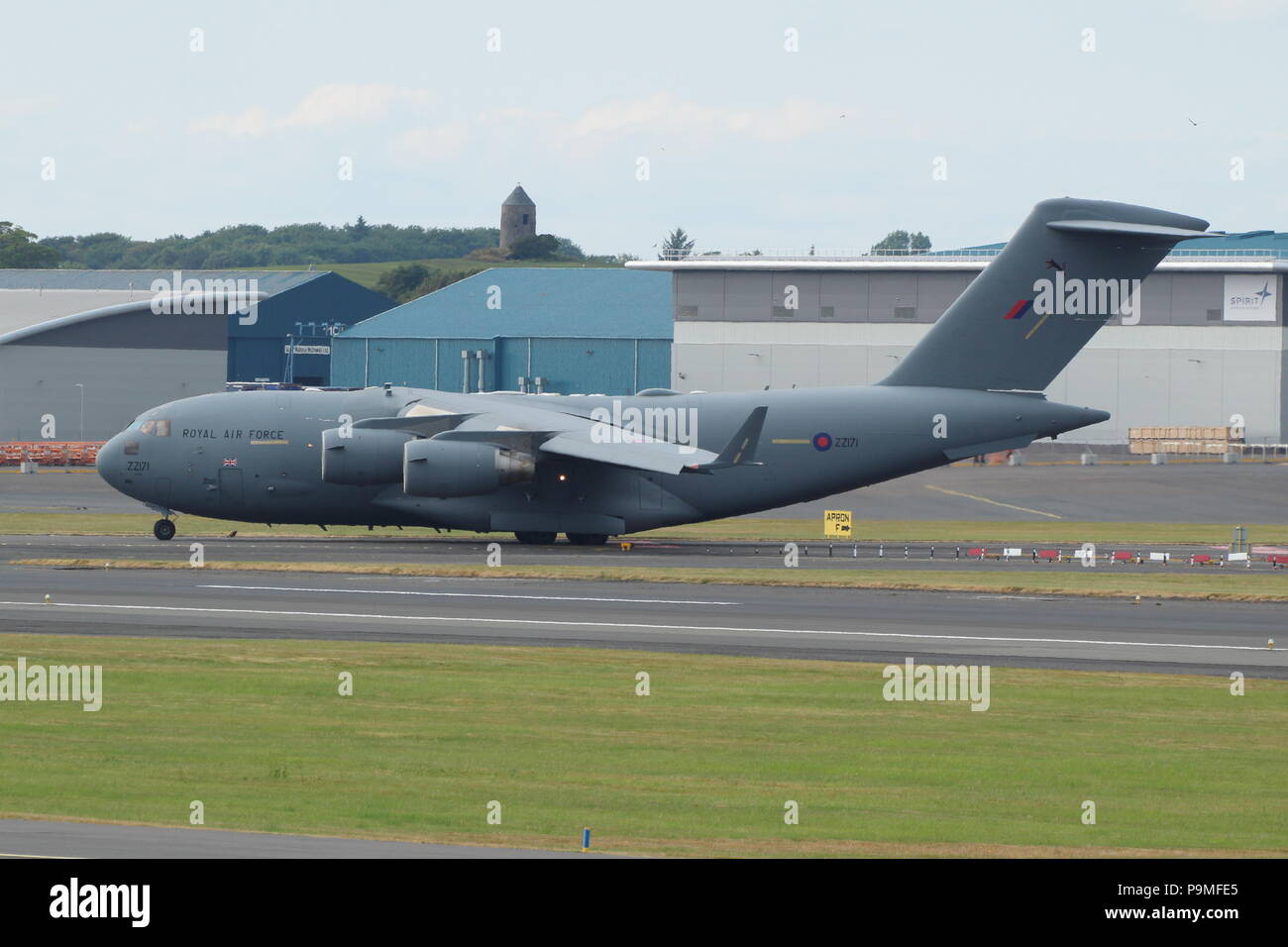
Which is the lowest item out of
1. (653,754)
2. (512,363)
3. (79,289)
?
(653,754)

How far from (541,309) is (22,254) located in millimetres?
89995

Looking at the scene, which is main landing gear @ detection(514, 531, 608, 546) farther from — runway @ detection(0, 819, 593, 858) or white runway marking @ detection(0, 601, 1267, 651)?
runway @ detection(0, 819, 593, 858)

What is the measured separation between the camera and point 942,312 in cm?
9100

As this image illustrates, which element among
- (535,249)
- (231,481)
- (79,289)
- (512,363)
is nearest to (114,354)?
(79,289)

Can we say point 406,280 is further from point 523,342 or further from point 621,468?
Result: point 621,468

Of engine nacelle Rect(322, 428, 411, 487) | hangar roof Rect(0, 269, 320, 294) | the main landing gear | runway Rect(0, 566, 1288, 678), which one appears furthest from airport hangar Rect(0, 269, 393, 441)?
runway Rect(0, 566, 1288, 678)

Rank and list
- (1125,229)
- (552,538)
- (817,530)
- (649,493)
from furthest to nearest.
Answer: (817,530), (552,538), (649,493), (1125,229)

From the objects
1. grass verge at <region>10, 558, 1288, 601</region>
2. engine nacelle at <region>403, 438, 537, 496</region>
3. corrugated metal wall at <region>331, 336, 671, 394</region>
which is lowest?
grass verge at <region>10, 558, 1288, 601</region>

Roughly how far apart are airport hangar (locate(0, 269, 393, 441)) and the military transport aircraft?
5016 cm

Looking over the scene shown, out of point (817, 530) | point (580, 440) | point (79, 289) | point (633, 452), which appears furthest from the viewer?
point (79, 289)

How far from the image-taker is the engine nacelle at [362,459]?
138 ft

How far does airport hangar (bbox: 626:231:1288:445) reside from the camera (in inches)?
3474

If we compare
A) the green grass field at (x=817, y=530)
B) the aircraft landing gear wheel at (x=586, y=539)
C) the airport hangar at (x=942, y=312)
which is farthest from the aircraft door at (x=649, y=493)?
the airport hangar at (x=942, y=312)

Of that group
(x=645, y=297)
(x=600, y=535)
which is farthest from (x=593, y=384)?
(x=600, y=535)
